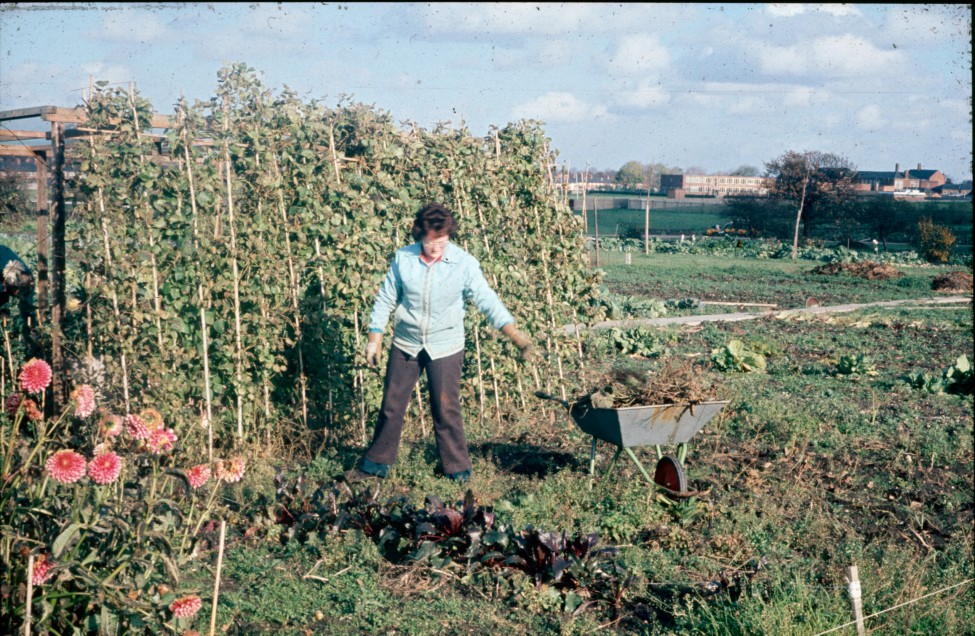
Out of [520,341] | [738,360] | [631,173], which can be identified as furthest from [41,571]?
[631,173]

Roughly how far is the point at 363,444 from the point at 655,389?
2.61 metres

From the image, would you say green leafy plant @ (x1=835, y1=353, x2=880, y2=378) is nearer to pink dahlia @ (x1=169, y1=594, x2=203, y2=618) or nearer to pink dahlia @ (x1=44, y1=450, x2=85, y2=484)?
pink dahlia @ (x1=169, y1=594, x2=203, y2=618)

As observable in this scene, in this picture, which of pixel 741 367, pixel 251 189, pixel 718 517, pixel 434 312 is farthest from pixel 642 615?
pixel 741 367

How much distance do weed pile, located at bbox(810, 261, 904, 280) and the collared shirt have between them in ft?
70.1

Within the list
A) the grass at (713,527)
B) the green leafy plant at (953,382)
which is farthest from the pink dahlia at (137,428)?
the green leafy plant at (953,382)

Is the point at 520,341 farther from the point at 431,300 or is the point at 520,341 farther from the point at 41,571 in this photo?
the point at 41,571

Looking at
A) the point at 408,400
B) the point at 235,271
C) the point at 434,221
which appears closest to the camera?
the point at 434,221

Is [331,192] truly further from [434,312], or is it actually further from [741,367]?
[741,367]

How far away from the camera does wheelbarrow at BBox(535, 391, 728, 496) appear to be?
5.73 meters

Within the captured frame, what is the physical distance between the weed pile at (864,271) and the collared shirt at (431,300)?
21.4 meters

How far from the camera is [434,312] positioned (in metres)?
6.27

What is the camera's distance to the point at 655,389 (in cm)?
585

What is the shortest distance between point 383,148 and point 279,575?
3.64 metres

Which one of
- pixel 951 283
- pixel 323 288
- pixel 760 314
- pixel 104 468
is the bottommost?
pixel 951 283
